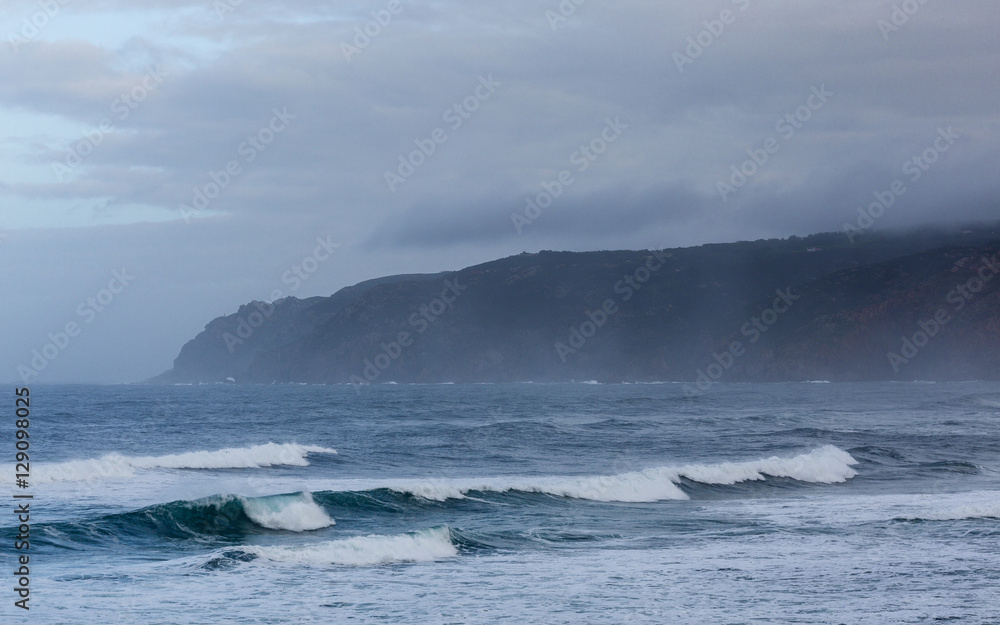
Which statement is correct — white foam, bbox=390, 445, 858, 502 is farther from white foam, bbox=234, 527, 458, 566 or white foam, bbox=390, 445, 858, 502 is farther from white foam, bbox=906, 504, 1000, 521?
white foam, bbox=906, 504, 1000, 521

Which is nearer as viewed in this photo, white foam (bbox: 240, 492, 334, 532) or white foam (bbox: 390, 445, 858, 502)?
white foam (bbox: 240, 492, 334, 532)

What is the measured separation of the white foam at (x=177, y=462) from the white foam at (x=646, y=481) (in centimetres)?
1145

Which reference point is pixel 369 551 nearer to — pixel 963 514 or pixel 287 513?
pixel 287 513

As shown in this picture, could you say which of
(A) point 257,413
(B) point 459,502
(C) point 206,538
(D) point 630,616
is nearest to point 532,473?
(B) point 459,502

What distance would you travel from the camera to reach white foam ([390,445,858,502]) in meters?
28.6

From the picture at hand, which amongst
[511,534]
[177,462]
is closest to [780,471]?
[511,534]

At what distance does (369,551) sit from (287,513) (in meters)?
5.94

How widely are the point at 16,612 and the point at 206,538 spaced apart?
775cm

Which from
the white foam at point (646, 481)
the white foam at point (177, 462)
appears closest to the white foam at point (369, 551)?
the white foam at point (646, 481)

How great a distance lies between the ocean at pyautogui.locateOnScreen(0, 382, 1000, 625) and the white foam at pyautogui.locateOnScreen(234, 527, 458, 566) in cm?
6

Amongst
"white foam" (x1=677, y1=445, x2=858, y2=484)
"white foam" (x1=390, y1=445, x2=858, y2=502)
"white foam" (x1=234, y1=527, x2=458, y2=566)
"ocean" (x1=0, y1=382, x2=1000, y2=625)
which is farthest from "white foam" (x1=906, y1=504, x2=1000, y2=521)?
"white foam" (x1=234, y1=527, x2=458, y2=566)

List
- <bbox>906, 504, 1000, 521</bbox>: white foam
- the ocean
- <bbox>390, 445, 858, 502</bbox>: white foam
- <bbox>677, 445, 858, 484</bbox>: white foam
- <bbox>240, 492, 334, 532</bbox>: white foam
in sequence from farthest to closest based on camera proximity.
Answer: <bbox>677, 445, 858, 484</bbox>: white foam
<bbox>390, 445, 858, 502</bbox>: white foam
<bbox>240, 492, 334, 532</bbox>: white foam
<bbox>906, 504, 1000, 521</bbox>: white foam
the ocean

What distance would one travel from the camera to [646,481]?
30812 millimetres

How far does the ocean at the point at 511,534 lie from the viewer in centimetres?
1470
